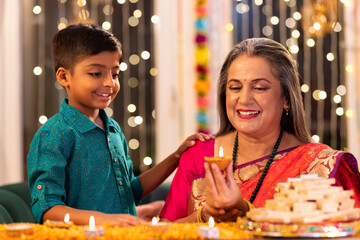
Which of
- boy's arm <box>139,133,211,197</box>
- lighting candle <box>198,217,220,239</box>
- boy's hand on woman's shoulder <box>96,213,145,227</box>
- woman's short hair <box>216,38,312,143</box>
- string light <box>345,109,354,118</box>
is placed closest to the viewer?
lighting candle <box>198,217,220,239</box>

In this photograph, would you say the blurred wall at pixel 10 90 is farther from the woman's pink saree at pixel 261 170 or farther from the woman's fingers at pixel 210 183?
the woman's fingers at pixel 210 183

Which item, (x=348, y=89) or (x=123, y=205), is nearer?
(x=123, y=205)

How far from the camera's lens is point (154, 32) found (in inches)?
195

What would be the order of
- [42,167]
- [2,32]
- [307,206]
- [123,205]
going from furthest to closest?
[2,32], [123,205], [42,167], [307,206]

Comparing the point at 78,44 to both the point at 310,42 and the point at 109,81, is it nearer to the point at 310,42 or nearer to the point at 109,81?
the point at 109,81

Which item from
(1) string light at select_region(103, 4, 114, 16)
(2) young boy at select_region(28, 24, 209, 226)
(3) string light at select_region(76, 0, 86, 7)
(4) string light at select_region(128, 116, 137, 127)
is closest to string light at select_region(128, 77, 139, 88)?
(4) string light at select_region(128, 116, 137, 127)

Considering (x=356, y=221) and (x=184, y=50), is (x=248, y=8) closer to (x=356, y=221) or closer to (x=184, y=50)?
(x=184, y=50)

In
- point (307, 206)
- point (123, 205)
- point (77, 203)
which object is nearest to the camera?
point (307, 206)

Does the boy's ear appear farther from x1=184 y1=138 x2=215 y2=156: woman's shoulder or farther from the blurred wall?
the blurred wall

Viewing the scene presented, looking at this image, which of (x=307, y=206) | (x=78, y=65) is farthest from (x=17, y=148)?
(x=307, y=206)

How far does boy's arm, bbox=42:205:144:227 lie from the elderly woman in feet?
1.29

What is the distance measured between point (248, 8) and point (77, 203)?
3308mm

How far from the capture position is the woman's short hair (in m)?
2.33

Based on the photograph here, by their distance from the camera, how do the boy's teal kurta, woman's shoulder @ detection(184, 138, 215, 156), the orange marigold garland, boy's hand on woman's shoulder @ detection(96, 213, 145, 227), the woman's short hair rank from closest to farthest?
1. boy's hand on woman's shoulder @ detection(96, 213, 145, 227)
2. the boy's teal kurta
3. the woman's short hair
4. woman's shoulder @ detection(184, 138, 215, 156)
5. the orange marigold garland
